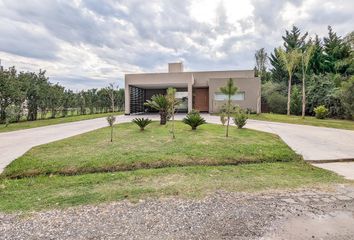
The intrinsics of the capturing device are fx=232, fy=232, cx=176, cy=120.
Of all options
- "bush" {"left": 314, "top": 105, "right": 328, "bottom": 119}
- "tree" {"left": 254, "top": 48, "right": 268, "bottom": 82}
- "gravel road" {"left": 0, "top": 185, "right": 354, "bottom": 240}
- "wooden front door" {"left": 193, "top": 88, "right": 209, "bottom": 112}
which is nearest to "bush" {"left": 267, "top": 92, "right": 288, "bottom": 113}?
"bush" {"left": 314, "top": 105, "right": 328, "bottom": 119}

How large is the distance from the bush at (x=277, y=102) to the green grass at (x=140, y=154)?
1910 centimetres

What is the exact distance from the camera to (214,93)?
2417 cm

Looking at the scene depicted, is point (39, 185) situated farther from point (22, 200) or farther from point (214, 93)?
point (214, 93)

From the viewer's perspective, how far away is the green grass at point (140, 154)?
22.3 feet

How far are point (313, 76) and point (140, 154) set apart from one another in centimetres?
2650

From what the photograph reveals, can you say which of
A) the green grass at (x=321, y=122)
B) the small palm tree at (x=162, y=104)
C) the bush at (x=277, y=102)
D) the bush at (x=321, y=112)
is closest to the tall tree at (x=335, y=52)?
the bush at (x=277, y=102)

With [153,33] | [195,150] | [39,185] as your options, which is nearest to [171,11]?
[153,33]

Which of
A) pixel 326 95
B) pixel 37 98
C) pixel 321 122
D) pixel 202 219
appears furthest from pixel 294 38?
pixel 202 219

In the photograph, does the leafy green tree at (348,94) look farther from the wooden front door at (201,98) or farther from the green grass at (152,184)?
the green grass at (152,184)

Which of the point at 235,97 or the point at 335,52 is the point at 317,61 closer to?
the point at 335,52

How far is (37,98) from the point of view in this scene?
2045 cm

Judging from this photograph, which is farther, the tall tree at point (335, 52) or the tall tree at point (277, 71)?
the tall tree at point (277, 71)

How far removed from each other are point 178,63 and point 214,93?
7.19 m

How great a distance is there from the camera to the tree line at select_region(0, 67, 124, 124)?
54.6 ft
